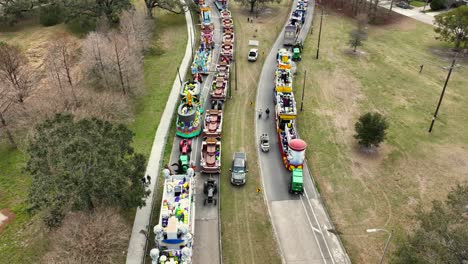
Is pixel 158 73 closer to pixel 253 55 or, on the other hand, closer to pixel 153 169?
pixel 253 55

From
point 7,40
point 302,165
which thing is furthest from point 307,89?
point 7,40

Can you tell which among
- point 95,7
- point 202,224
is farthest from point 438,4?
point 202,224

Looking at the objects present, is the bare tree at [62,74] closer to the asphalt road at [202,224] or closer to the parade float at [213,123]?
the asphalt road at [202,224]

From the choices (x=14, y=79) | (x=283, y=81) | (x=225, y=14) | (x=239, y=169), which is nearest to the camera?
(x=239, y=169)

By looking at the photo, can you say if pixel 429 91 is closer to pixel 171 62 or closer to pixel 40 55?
pixel 171 62

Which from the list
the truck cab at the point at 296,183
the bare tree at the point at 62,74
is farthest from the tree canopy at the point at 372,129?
the bare tree at the point at 62,74

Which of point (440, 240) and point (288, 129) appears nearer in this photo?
point (440, 240)
